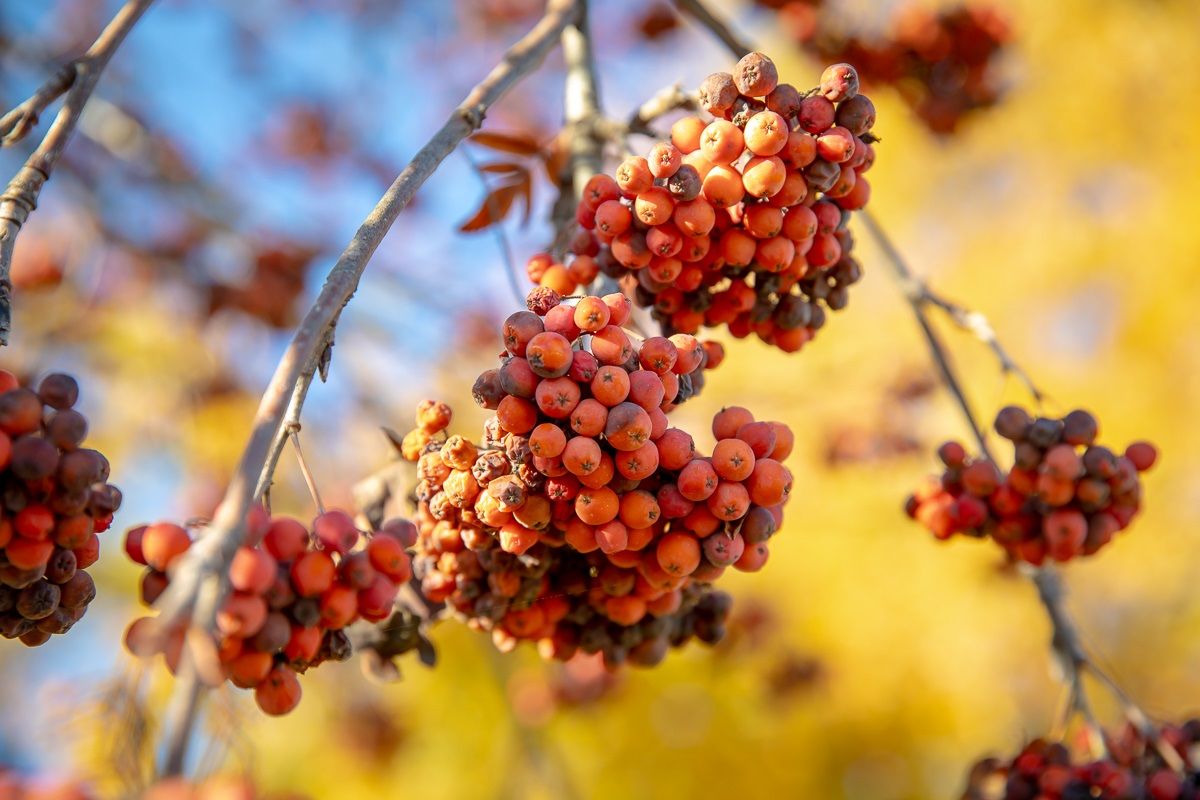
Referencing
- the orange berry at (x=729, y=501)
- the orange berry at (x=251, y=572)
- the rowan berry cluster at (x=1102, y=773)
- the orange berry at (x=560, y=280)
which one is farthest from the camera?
the rowan berry cluster at (x=1102, y=773)

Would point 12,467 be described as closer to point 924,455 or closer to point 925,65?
point 925,65

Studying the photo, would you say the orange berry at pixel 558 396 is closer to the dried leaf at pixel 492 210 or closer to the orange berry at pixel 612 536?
the orange berry at pixel 612 536

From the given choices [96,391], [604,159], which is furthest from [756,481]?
[96,391]

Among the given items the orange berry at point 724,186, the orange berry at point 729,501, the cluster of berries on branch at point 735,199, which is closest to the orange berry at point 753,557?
the orange berry at point 729,501

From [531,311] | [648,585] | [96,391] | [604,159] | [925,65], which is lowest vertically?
[648,585]

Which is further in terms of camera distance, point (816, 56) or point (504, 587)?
point (816, 56)

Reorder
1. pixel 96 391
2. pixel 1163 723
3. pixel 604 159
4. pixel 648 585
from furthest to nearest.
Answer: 1. pixel 96 391
2. pixel 1163 723
3. pixel 604 159
4. pixel 648 585
